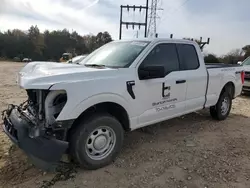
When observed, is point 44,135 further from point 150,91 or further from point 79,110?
point 150,91

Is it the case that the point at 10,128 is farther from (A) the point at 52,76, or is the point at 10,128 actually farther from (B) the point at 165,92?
(B) the point at 165,92

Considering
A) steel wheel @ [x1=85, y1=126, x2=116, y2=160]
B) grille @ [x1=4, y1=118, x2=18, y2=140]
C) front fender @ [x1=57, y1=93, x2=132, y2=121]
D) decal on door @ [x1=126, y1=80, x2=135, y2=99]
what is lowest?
steel wheel @ [x1=85, y1=126, x2=116, y2=160]

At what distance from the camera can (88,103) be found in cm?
340

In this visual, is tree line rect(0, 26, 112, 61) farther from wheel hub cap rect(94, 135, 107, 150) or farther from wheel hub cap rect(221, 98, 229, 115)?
wheel hub cap rect(94, 135, 107, 150)

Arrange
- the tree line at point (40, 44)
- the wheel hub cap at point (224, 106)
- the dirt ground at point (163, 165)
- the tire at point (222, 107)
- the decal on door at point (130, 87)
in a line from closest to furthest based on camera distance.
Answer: the dirt ground at point (163, 165) < the decal on door at point (130, 87) < the tire at point (222, 107) < the wheel hub cap at point (224, 106) < the tree line at point (40, 44)

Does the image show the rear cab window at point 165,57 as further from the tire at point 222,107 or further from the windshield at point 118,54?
the tire at point 222,107

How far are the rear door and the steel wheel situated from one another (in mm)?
1909

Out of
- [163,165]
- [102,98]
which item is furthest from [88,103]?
[163,165]

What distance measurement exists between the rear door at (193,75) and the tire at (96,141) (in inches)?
73.0

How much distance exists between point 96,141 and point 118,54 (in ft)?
5.18

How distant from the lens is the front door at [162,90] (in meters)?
4.14

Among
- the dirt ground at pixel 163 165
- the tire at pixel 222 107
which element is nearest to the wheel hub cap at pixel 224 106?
the tire at pixel 222 107

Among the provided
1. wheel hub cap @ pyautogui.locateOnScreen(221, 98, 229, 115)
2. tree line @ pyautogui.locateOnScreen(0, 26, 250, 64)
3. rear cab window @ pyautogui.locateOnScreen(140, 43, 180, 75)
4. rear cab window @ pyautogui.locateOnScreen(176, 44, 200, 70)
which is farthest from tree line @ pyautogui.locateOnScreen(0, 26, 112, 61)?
rear cab window @ pyautogui.locateOnScreen(140, 43, 180, 75)

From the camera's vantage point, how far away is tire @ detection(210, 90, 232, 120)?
6.25 m
